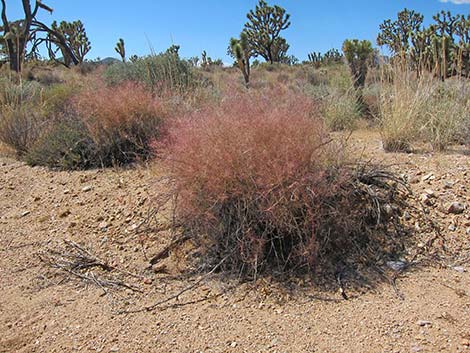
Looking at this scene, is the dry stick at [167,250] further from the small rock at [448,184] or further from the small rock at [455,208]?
the small rock at [448,184]

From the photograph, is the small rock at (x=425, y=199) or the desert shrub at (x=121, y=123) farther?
the desert shrub at (x=121, y=123)

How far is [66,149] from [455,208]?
484cm

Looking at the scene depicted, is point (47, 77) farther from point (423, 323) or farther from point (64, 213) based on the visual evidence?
point (423, 323)

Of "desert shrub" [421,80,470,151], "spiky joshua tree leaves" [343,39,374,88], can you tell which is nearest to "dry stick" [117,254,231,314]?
"desert shrub" [421,80,470,151]

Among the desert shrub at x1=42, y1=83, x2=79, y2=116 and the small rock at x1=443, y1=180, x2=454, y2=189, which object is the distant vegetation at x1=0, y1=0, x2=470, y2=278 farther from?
the desert shrub at x1=42, y1=83, x2=79, y2=116

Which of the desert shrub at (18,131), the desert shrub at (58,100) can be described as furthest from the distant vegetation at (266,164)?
the desert shrub at (58,100)

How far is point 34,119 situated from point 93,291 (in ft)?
17.7

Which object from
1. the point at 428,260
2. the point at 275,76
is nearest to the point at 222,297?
the point at 428,260

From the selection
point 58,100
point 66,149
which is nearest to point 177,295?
point 66,149

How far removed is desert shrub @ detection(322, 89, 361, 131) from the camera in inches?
305

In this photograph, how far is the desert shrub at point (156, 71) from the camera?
8.94 metres

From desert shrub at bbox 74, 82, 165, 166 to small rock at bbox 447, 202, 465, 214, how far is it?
3.52 meters

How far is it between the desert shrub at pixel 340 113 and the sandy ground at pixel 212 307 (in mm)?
3228


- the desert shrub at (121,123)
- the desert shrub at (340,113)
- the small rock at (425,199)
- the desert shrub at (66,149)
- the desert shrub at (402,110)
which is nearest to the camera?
the small rock at (425,199)
